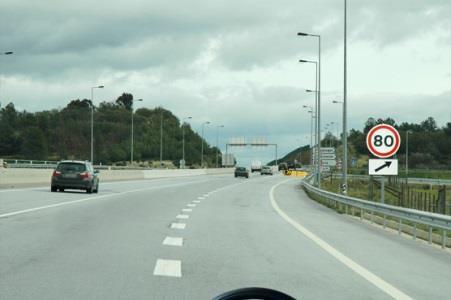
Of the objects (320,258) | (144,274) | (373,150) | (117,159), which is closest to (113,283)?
(144,274)

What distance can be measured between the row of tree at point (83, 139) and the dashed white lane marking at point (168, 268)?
13823 cm

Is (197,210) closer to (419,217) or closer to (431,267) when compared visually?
(419,217)

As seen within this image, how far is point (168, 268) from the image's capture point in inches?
407

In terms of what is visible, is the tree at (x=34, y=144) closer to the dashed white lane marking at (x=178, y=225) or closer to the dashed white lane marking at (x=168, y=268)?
the dashed white lane marking at (x=178, y=225)

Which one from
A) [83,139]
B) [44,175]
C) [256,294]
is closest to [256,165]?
[83,139]

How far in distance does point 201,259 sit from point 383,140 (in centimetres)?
1002

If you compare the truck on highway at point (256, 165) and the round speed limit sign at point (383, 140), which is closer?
the round speed limit sign at point (383, 140)

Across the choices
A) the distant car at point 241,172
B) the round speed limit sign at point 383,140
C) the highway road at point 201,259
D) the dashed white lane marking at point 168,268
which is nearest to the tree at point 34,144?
the distant car at point 241,172

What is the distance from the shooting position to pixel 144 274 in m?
9.72

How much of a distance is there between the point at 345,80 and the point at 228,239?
20156mm

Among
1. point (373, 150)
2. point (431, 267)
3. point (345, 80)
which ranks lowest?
point (431, 267)

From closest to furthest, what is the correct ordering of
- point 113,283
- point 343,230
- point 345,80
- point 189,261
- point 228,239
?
point 113,283 < point 189,261 < point 228,239 < point 343,230 < point 345,80

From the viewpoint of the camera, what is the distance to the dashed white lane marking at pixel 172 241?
1350cm

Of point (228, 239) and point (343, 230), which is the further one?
point (343, 230)
